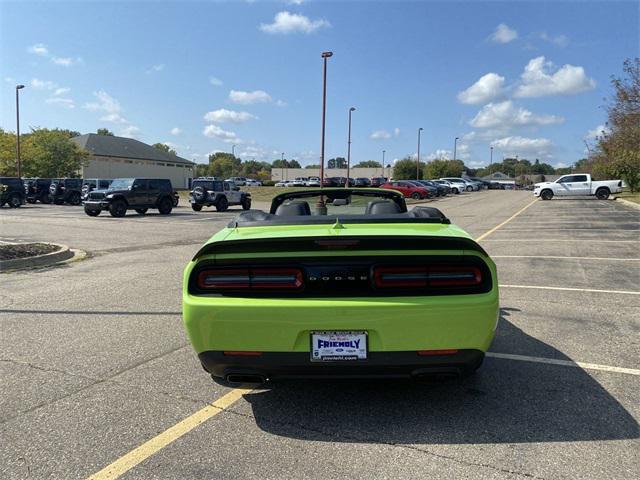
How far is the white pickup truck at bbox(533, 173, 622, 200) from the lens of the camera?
35.0m

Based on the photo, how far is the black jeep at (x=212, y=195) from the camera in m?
27.5

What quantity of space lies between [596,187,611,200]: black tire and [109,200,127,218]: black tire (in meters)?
31.4

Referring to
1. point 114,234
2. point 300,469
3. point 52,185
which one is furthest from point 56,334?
point 52,185

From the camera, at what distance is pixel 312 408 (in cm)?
341

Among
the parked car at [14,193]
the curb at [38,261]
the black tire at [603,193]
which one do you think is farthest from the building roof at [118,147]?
the curb at [38,261]

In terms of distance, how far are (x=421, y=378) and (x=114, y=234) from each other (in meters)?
14.3

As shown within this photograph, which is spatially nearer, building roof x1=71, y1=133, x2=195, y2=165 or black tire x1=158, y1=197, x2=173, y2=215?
black tire x1=158, y1=197, x2=173, y2=215

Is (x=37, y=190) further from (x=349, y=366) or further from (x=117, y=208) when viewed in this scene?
(x=349, y=366)

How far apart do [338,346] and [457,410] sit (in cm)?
104

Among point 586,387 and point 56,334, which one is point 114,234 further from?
point 586,387

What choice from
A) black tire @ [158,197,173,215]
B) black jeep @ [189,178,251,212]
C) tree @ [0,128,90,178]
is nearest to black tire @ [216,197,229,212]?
black jeep @ [189,178,251,212]

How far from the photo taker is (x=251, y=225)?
3709 mm

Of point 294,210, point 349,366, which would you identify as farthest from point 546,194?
point 349,366

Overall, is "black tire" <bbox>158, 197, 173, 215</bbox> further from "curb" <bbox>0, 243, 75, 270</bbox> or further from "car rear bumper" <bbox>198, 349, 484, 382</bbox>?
"car rear bumper" <bbox>198, 349, 484, 382</bbox>
